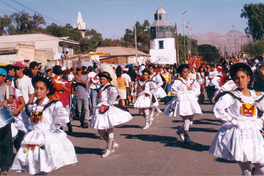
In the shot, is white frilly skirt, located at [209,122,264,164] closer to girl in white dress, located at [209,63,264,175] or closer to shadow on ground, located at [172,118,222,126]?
girl in white dress, located at [209,63,264,175]

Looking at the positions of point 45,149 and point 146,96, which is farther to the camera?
point 146,96

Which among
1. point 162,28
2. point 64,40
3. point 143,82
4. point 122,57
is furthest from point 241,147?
point 162,28

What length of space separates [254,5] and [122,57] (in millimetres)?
29002

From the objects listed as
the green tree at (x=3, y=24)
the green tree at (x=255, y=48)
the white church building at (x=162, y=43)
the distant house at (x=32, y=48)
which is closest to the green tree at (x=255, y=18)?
the green tree at (x=255, y=48)

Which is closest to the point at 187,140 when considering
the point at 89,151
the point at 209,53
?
the point at 89,151

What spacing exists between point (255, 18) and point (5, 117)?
6043 cm

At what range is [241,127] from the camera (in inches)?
169

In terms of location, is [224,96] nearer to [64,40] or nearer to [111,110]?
[111,110]

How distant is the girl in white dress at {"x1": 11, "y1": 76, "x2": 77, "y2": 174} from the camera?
423 centimetres

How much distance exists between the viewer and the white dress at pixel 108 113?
6.84m

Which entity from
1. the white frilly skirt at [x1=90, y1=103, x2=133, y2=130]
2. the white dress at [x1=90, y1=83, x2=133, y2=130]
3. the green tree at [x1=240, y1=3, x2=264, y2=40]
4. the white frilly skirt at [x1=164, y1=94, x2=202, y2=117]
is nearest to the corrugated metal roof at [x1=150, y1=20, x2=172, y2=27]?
the green tree at [x1=240, y1=3, x2=264, y2=40]

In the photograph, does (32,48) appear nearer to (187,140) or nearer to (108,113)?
(108,113)

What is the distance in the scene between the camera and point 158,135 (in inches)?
360

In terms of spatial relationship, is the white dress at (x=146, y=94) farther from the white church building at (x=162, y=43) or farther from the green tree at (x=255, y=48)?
the white church building at (x=162, y=43)
